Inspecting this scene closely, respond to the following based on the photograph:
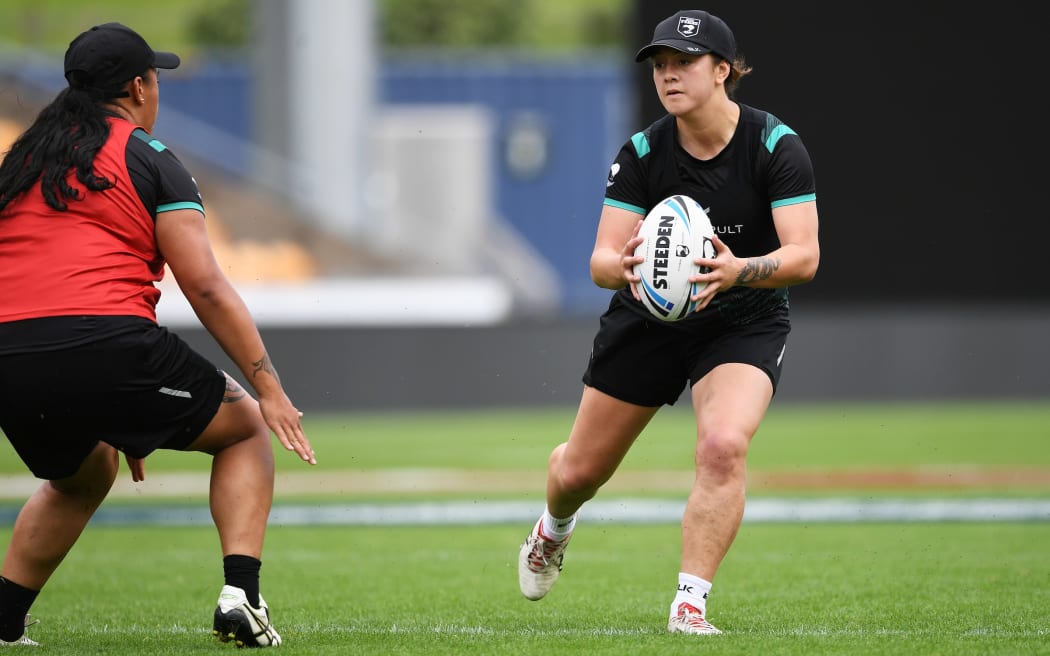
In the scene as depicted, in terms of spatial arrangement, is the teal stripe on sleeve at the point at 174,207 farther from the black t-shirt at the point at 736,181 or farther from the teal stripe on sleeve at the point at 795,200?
the teal stripe on sleeve at the point at 795,200

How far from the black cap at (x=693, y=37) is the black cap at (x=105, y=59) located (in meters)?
1.82

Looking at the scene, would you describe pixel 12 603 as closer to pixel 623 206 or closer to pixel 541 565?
pixel 541 565

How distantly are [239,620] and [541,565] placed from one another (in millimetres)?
1688

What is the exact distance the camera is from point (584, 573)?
801 cm

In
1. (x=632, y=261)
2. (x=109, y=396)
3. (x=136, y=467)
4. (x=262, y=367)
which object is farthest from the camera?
(x=632, y=261)

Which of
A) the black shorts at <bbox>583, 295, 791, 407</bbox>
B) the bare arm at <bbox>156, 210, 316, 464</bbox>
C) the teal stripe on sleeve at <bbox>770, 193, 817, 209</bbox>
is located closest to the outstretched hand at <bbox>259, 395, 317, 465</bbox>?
the bare arm at <bbox>156, 210, 316, 464</bbox>

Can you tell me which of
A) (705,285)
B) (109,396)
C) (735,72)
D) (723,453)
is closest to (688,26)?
(735,72)

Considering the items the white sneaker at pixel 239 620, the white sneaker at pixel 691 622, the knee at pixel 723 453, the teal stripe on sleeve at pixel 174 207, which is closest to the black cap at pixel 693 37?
the knee at pixel 723 453

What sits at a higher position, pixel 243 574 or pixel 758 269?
pixel 758 269

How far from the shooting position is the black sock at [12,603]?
18.7 ft

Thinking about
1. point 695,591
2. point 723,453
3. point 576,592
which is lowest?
point 576,592

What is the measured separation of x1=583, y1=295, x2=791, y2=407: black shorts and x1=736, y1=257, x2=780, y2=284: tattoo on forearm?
1.16ft

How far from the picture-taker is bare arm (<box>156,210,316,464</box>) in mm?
5258

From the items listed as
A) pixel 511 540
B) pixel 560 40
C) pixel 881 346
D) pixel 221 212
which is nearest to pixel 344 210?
pixel 221 212
